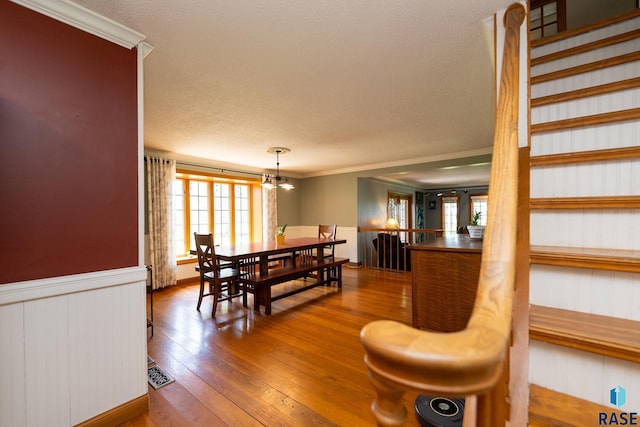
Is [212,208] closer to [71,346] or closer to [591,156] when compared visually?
[71,346]

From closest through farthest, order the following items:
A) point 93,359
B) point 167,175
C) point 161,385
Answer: point 93,359, point 161,385, point 167,175

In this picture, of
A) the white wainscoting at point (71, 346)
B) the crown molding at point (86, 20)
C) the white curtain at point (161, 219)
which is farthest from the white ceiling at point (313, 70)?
the white wainscoting at point (71, 346)

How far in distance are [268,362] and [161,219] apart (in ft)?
10.9

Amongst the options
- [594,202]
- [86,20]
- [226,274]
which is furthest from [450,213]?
[86,20]

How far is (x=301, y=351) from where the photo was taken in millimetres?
2375

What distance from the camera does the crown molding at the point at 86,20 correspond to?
1.35 m

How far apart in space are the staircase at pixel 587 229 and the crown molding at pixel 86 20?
2286 millimetres

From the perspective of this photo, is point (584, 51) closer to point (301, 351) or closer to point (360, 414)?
point (360, 414)

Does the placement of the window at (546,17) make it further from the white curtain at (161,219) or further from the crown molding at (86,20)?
the white curtain at (161,219)

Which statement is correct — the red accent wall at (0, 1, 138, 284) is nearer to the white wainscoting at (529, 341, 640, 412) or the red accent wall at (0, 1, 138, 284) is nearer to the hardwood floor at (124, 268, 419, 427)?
the hardwood floor at (124, 268, 419, 427)

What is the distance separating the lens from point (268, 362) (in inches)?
86.7

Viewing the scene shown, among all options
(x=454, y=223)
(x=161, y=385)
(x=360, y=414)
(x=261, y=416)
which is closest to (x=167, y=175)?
(x=161, y=385)

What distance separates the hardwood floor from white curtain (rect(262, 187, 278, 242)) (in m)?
2.45

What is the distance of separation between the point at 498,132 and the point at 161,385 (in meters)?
2.45
